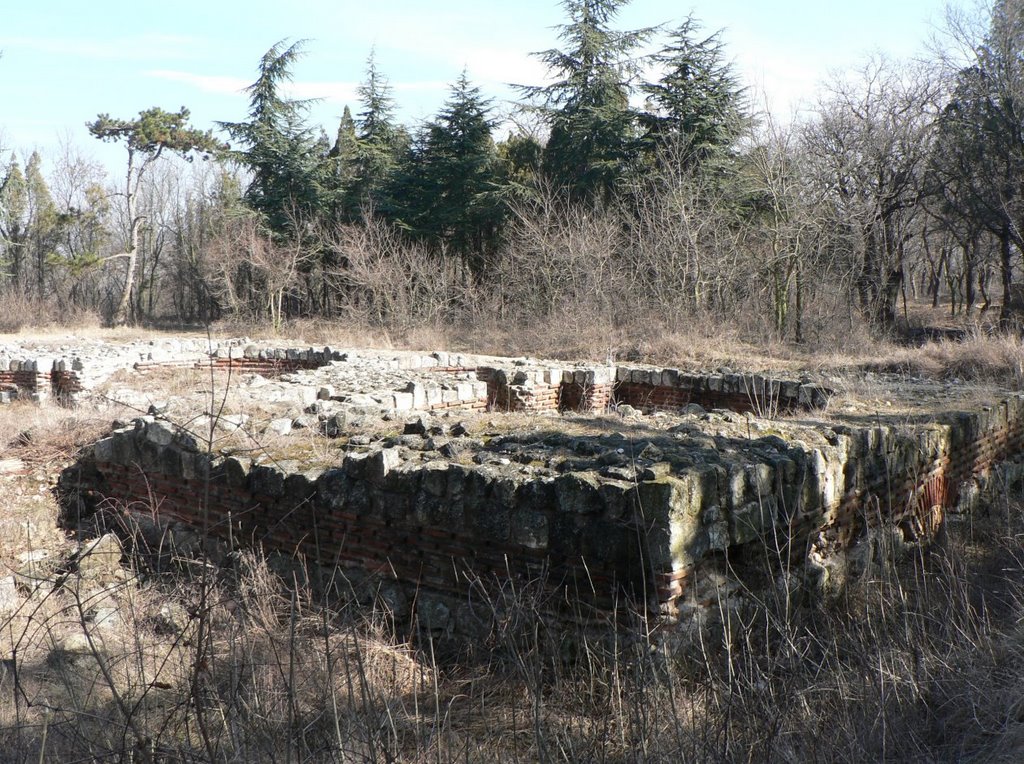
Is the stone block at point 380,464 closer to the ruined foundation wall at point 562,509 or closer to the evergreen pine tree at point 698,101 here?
the ruined foundation wall at point 562,509

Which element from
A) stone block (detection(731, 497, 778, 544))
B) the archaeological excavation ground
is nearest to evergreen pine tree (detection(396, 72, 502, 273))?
the archaeological excavation ground

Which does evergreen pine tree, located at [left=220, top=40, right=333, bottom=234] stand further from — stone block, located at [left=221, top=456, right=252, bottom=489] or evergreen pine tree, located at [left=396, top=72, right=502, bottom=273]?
stone block, located at [left=221, top=456, right=252, bottom=489]

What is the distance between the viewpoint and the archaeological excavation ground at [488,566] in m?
2.79

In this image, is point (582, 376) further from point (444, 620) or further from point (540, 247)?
point (540, 247)

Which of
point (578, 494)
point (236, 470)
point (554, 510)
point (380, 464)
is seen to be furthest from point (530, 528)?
point (236, 470)

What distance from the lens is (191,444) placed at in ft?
18.8

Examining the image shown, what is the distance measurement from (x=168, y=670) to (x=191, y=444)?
2.27 meters

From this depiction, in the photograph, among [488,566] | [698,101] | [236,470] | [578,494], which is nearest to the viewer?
[578,494]

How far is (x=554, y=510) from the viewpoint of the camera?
4.06m

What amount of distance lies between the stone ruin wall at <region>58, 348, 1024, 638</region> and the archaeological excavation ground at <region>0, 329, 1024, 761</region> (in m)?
0.02

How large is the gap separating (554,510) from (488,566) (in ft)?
1.69

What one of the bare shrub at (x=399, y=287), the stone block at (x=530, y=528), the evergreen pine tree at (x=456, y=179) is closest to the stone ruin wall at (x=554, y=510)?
the stone block at (x=530, y=528)

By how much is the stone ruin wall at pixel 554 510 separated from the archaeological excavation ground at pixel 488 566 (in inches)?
0.7

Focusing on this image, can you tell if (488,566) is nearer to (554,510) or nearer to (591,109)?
(554,510)
